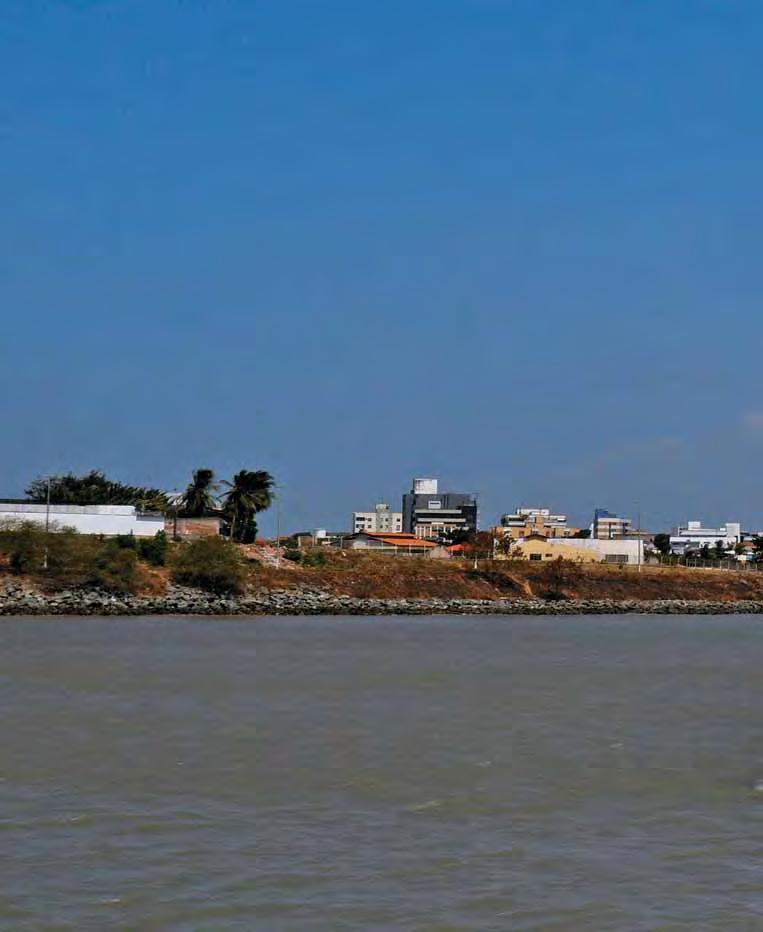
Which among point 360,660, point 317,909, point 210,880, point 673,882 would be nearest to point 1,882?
point 210,880

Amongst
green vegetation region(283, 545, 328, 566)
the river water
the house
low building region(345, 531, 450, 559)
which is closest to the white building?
the house

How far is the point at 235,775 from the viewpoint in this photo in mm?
21188

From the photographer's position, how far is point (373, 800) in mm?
19359

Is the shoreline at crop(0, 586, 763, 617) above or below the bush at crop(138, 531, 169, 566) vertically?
below

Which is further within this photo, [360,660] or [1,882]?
[360,660]

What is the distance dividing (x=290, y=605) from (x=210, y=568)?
5881 millimetres

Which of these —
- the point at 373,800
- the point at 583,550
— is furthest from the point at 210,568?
the point at 583,550

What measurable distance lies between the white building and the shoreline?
15.5 meters

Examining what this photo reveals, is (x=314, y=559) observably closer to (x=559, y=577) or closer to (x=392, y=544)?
(x=559, y=577)

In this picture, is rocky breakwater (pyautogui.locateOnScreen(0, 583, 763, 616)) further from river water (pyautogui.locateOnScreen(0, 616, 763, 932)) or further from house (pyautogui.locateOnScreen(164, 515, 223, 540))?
river water (pyautogui.locateOnScreen(0, 616, 763, 932))

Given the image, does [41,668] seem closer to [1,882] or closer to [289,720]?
[289,720]

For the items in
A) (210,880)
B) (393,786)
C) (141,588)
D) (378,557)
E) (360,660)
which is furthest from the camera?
(378,557)

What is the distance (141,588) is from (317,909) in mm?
78682

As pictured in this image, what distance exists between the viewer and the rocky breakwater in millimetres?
81688
